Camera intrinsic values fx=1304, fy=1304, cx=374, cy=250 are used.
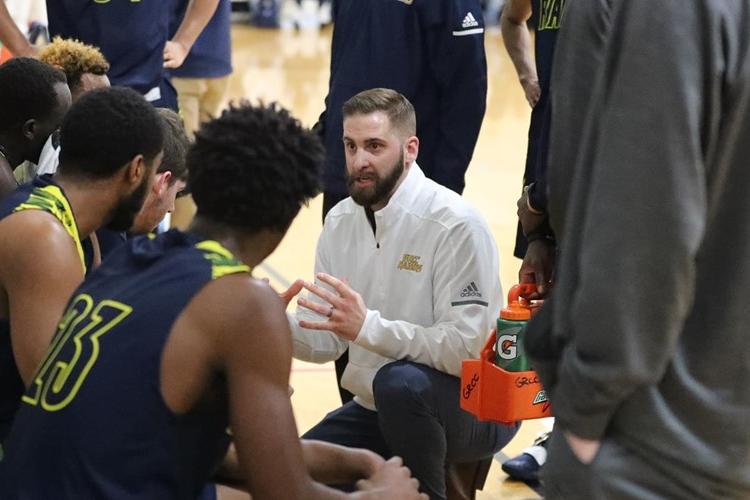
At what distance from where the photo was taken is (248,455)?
2184mm

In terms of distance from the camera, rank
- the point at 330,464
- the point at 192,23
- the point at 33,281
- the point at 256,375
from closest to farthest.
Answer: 1. the point at 256,375
2. the point at 330,464
3. the point at 33,281
4. the point at 192,23

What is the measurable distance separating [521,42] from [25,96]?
6.72 feet

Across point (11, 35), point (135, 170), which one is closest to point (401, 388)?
point (135, 170)

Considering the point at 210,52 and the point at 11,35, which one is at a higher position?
the point at 11,35

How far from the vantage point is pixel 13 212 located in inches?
115

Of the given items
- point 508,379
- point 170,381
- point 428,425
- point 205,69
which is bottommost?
point 205,69

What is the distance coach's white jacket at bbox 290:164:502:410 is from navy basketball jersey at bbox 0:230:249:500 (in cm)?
132

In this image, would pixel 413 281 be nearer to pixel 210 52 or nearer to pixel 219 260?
pixel 219 260

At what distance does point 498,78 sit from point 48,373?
11.1 metres

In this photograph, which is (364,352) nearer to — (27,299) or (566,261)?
(27,299)

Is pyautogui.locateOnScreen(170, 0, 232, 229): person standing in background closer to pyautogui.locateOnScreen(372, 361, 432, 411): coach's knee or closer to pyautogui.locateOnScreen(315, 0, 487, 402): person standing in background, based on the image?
pyautogui.locateOnScreen(315, 0, 487, 402): person standing in background

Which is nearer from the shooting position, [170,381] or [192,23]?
[170,381]

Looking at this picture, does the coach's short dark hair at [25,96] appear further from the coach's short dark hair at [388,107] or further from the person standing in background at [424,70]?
the person standing in background at [424,70]

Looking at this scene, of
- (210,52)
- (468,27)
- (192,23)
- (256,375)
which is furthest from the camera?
(210,52)
